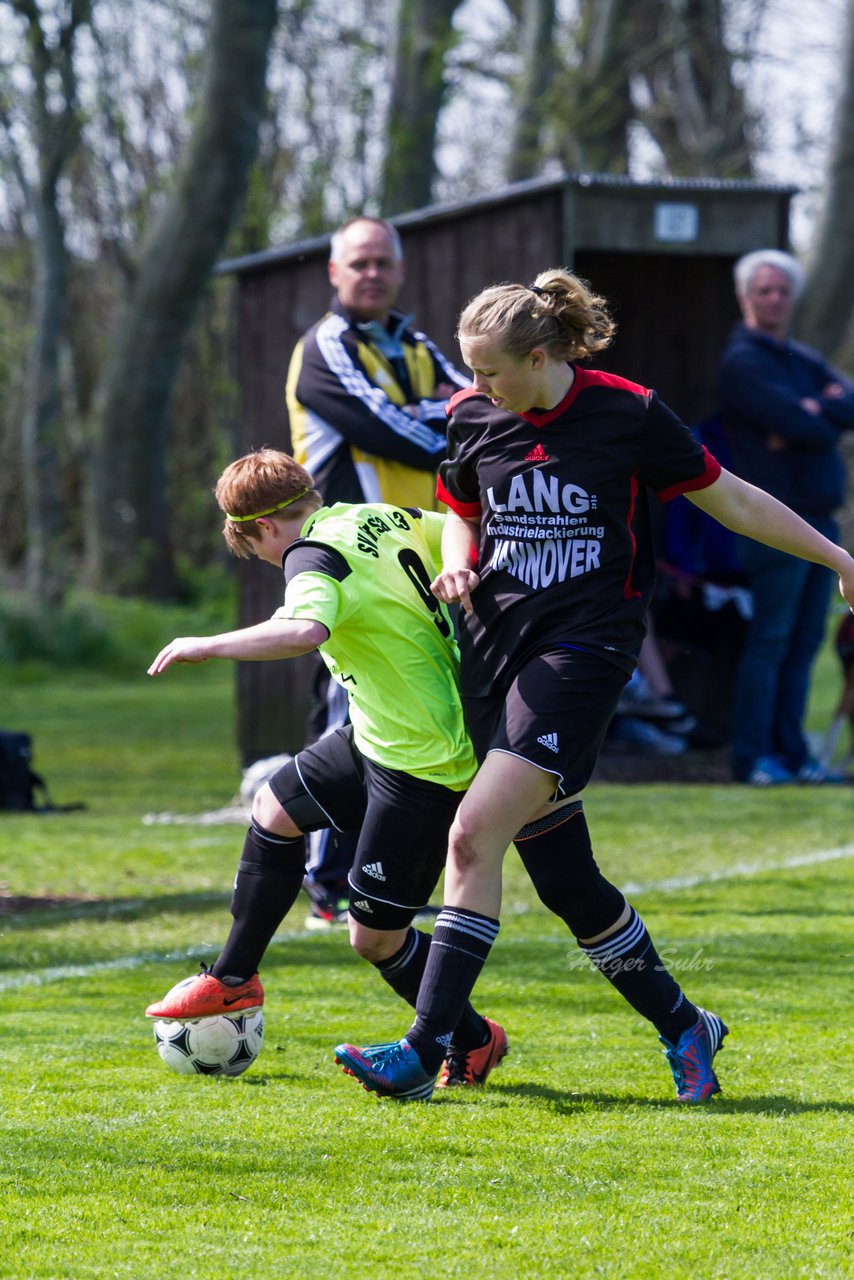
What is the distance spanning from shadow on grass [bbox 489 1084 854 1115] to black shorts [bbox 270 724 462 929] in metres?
0.49

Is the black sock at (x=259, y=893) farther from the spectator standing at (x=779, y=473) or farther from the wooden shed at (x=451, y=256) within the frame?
the wooden shed at (x=451, y=256)

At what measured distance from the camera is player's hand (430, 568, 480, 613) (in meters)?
3.88

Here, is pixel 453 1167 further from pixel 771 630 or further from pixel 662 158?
pixel 662 158

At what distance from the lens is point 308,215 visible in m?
24.3

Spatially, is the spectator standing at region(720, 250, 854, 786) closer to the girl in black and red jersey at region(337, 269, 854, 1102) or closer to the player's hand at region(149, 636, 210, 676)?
the girl in black and red jersey at region(337, 269, 854, 1102)

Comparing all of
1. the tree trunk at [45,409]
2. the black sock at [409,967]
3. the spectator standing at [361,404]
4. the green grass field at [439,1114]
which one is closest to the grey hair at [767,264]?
the spectator standing at [361,404]

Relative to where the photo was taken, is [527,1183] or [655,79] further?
[655,79]

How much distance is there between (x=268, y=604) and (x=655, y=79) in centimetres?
1851

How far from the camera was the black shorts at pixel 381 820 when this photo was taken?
12.9 ft

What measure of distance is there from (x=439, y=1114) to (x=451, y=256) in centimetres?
690

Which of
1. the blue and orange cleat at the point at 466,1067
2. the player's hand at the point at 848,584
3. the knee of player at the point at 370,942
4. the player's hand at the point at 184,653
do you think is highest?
the player's hand at the point at 848,584

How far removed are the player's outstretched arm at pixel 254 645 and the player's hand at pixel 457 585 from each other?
1.10ft

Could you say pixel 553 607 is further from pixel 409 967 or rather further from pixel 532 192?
pixel 532 192

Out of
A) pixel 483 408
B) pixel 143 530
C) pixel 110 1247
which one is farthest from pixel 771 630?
pixel 143 530
